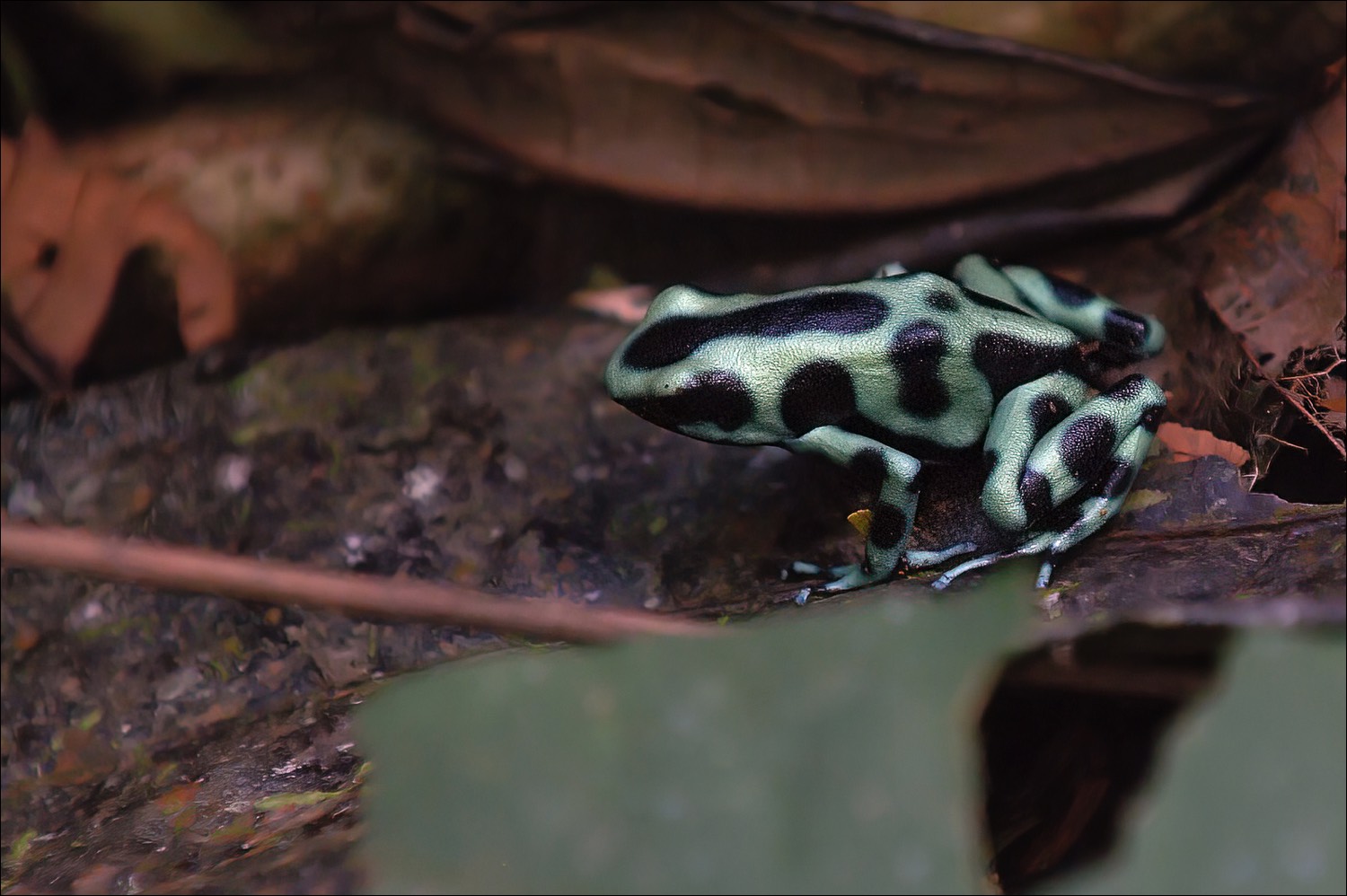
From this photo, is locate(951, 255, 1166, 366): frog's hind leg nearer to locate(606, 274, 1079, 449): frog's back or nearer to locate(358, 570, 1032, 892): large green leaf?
locate(606, 274, 1079, 449): frog's back

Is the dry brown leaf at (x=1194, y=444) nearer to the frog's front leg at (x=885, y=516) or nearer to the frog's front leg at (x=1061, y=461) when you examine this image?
the frog's front leg at (x=1061, y=461)

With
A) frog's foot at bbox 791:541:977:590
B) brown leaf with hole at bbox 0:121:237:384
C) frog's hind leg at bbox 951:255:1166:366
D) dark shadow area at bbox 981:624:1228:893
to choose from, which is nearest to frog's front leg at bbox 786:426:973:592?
frog's foot at bbox 791:541:977:590

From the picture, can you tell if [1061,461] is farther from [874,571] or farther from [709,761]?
[709,761]

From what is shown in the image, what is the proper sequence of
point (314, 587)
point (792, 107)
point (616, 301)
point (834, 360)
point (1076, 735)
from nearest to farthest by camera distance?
1. point (1076, 735)
2. point (834, 360)
3. point (314, 587)
4. point (792, 107)
5. point (616, 301)

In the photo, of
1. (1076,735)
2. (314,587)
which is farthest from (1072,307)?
(314,587)

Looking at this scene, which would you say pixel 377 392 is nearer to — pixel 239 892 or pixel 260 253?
pixel 260 253
